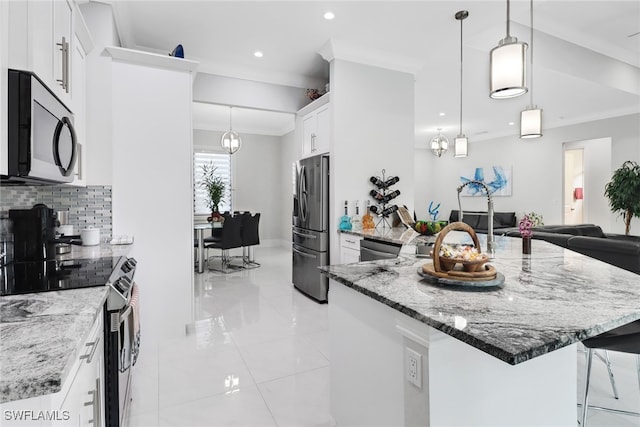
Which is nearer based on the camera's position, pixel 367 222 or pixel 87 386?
pixel 87 386

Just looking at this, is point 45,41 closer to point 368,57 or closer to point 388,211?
point 368,57

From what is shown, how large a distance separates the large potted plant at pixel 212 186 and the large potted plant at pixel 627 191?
718 cm

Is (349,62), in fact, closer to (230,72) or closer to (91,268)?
(230,72)

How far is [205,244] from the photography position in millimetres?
5965

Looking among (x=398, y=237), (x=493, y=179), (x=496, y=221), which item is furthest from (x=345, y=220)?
(x=493, y=179)

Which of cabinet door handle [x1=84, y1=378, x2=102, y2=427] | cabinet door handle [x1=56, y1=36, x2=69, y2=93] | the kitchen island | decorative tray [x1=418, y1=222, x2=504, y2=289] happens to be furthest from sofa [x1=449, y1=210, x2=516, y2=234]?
cabinet door handle [x1=84, y1=378, x2=102, y2=427]

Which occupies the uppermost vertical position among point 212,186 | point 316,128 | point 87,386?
point 316,128

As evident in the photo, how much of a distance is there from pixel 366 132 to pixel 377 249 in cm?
152

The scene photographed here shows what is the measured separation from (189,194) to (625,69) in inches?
239

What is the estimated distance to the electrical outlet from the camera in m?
1.15

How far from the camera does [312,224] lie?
416cm

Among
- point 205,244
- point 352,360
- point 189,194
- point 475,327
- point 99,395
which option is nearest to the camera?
point 475,327

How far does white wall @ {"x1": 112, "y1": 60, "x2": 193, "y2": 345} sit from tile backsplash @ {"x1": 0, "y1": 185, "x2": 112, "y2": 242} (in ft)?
0.24

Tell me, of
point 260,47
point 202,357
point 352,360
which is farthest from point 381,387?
point 260,47
